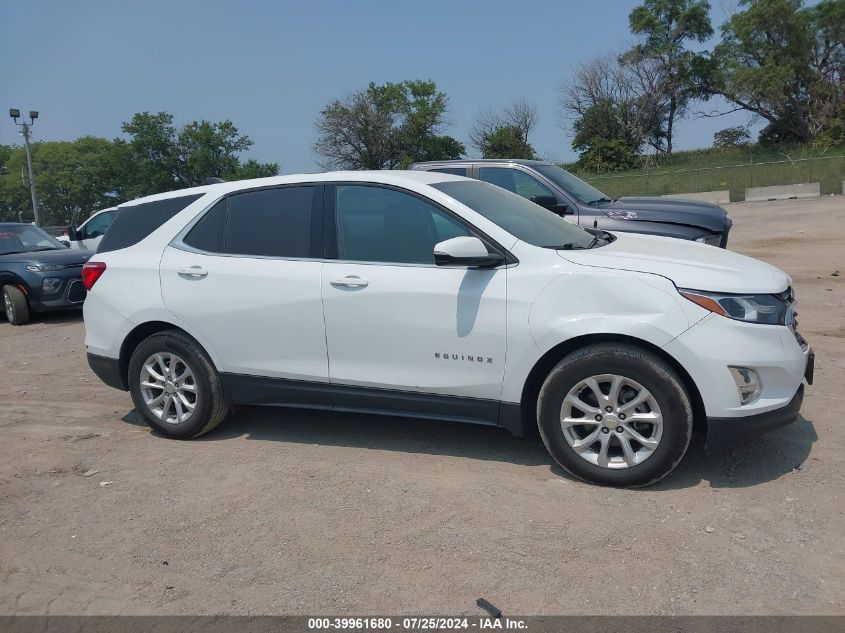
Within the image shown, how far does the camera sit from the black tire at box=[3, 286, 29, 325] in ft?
36.8

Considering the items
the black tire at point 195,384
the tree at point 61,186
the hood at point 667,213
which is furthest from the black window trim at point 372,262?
the tree at point 61,186

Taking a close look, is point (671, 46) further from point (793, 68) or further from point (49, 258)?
point (49, 258)

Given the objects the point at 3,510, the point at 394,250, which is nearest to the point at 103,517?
the point at 3,510

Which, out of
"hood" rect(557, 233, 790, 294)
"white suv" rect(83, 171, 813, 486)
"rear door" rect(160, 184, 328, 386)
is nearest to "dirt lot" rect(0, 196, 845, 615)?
"white suv" rect(83, 171, 813, 486)

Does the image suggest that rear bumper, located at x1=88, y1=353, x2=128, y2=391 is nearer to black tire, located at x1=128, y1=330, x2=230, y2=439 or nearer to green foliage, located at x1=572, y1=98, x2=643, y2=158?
black tire, located at x1=128, y1=330, x2=230, y2=439

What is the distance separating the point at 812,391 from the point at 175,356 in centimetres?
469

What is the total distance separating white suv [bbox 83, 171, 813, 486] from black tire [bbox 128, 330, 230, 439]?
1 centimetres

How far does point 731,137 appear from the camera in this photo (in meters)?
56.6

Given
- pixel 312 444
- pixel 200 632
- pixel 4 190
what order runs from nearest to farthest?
pixel 200 632, pixel 312 444, pixel 4 190

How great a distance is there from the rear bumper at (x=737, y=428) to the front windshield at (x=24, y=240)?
11.2 meters

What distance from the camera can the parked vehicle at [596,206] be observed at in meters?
8.64

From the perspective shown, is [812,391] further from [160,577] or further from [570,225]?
[160,577]

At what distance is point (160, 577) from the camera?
3561 millimetres

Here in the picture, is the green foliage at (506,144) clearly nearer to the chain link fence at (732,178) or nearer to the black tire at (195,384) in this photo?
the chain link fence at (732,178)
